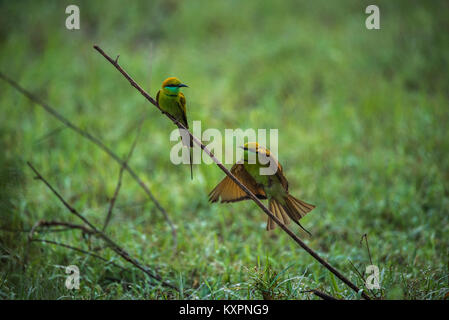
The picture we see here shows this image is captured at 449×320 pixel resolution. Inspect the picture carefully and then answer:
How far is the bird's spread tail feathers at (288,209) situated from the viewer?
199 centimetres

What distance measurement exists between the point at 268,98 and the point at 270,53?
4.31ft

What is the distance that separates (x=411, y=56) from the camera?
608 cm

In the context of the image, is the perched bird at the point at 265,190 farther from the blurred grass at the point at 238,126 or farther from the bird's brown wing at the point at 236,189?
the blurred grass at the point at 238,126

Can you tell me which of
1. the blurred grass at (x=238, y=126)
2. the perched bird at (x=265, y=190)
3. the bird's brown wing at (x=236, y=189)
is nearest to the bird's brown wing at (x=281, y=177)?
the perched bird at (x=265, y=190)

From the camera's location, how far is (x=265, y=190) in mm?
2053

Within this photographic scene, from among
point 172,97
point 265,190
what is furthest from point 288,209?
point 172,97

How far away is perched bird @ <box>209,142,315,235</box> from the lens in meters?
1.96

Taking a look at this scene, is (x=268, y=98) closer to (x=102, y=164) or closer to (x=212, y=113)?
(x=212, y=113)

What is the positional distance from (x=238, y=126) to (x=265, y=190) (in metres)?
3.01

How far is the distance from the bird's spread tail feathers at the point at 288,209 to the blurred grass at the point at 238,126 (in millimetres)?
319

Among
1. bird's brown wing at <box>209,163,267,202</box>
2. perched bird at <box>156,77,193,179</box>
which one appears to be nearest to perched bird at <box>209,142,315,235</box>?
bird's brown wing at <box>209,163,267,202</box>

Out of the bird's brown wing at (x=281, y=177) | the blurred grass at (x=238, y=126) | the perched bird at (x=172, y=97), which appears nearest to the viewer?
the bird's brown wing at (x=281, y=177)
